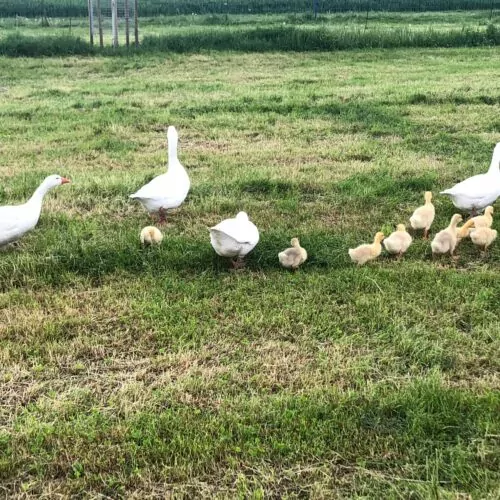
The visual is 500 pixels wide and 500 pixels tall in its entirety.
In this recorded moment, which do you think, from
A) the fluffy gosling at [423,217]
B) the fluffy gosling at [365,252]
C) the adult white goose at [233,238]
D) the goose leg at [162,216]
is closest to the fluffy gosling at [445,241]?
the fluffy gosling at [423,217]

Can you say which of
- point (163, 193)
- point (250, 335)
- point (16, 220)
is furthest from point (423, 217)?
point (16, 220)

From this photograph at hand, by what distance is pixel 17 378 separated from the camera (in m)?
3.72

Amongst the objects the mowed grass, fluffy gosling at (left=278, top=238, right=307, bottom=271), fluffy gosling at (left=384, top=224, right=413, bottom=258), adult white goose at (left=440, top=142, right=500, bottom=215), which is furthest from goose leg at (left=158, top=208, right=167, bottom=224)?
adult white goose at (left=440, top=142, right=500, bottom=215)

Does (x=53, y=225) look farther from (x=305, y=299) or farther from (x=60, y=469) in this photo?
(x=60, y=469)

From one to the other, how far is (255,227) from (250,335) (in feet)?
3.94

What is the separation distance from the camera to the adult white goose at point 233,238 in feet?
15.4

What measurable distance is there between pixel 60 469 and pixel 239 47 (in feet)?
63.1

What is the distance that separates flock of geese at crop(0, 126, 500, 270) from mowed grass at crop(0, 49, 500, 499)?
138 millimetres

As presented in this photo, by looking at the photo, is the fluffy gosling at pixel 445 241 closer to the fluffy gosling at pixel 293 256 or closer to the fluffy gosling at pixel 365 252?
the fluffy gosling at pixel 365 252

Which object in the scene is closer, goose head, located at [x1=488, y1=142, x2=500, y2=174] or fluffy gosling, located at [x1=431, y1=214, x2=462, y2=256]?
fluffy gosling, located at [x1=431, y1=214, x2=462, y2=256]

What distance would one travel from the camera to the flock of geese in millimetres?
4867

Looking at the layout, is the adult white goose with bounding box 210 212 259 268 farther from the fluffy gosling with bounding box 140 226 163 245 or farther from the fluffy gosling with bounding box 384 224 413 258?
the fluffy gosling with bounding box 384 224 413 258

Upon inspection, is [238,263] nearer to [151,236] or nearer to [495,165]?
[151,236]

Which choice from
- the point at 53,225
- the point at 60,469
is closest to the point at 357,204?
the point at 53,225
